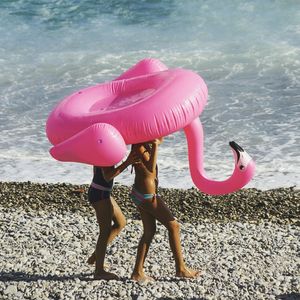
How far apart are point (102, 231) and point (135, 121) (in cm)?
116

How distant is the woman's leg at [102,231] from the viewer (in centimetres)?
662

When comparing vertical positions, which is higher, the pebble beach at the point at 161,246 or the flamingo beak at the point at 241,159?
the flamingo beak at the point at 241,159

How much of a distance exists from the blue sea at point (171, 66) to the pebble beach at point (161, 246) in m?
1.11

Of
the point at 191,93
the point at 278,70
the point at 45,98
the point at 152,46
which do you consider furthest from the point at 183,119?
the point at 152,46

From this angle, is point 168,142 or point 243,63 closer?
point 168,142

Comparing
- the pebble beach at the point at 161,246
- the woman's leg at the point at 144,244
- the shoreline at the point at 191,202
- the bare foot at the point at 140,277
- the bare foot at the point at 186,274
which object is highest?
the woman's leg at the point at 144,244

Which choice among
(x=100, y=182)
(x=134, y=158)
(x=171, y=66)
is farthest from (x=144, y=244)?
(x=171, y=66)

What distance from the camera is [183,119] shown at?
20.1 feet

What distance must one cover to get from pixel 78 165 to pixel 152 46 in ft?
24.8

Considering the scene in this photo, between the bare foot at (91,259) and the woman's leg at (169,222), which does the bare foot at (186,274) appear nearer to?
the woman's leg at (169,222)

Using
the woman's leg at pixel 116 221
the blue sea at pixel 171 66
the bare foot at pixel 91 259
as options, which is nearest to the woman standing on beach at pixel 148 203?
the woman's leg at pixel 116 221

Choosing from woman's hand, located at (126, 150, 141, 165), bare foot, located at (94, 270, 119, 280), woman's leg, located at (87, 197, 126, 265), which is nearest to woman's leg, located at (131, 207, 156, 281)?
bare foot, located at (94, 270, 119, 280)

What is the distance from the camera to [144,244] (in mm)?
6711

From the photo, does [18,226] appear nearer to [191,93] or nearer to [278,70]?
[191,93]
